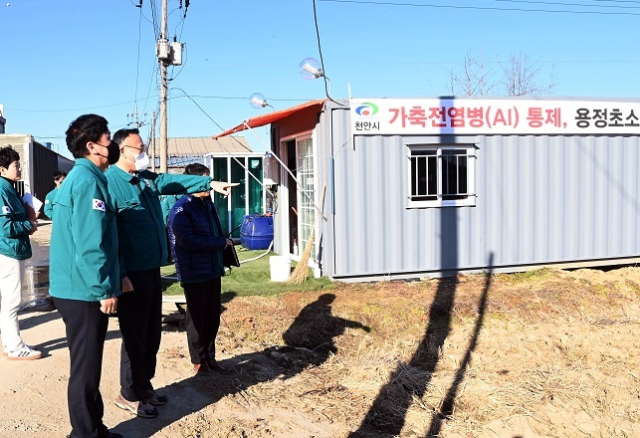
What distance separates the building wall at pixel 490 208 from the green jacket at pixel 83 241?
5.93 metres

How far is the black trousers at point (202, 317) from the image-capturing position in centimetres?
535

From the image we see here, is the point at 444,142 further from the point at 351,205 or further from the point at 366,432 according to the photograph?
the point at 366,432

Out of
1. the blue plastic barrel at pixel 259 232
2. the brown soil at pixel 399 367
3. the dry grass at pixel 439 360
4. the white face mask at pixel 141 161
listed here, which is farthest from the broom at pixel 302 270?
the white face mask at pixel 141 161

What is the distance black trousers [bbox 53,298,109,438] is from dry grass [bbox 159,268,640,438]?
0.95m

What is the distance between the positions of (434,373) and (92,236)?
4.48 meters

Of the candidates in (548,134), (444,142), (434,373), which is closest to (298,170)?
(444,142)

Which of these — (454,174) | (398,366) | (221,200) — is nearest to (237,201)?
(221,200)

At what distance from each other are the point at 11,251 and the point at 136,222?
2177mm

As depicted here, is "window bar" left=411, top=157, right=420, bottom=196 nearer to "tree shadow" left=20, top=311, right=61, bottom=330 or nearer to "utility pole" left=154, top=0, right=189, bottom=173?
"tree shadow" left=20, top=311, right=61, bottom=330

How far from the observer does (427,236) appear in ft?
32.3

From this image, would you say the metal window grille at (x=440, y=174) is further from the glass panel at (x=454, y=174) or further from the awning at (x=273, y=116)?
the awning at (x=273, y=116)

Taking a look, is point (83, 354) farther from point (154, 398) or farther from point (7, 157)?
point (7, 157)

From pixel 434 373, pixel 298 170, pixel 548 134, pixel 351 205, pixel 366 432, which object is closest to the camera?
pixel 366 432

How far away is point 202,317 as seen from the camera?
5.40 metres
